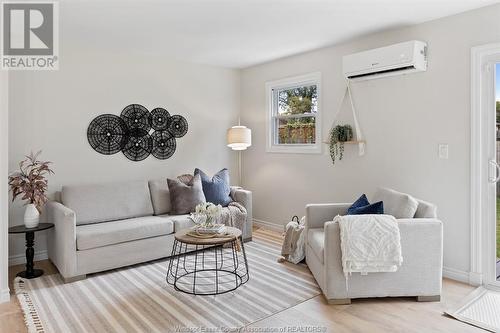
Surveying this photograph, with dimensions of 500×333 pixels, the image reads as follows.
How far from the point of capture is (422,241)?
112 inches

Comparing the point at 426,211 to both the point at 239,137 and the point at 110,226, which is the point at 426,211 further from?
the point at 110,226

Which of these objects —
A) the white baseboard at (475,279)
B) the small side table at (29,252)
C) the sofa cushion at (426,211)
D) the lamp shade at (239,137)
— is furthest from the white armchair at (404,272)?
the small side table at (29,252)

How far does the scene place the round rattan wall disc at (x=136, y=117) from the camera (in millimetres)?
4605

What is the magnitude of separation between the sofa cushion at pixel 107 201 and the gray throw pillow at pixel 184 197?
1.00 ft

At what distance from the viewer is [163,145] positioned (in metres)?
4.92

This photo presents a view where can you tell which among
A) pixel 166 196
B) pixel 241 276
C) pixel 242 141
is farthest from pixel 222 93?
pixel 241 276

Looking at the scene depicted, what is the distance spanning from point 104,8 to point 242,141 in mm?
2469

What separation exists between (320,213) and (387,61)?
1621 millimetres

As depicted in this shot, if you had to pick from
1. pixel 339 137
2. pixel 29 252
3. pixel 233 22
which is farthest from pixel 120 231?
pixel 339 137

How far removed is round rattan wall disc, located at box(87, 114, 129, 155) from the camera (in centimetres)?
437

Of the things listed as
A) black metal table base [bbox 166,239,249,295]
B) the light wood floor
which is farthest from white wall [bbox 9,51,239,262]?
the light wood floor

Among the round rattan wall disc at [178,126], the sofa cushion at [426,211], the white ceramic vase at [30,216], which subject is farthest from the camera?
the round rattan wall disc at [178,126]

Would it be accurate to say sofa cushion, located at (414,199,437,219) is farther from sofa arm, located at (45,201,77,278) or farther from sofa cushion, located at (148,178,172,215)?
sofa arm, located at (45,201,77,278)

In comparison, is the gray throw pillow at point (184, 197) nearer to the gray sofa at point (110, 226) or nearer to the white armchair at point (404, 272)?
the gray sofa at point (110, 226)
